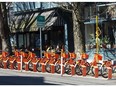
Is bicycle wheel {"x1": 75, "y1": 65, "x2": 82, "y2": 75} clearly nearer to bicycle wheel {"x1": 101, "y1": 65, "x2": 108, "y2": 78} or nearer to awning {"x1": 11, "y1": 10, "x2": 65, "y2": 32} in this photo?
bicycle wheel {"x1": 101, "y1": 65, "x2": 108, "y2": 78}

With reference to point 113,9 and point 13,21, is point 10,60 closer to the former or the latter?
point 113,9

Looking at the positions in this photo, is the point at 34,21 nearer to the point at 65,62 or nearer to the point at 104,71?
the point at 65,62

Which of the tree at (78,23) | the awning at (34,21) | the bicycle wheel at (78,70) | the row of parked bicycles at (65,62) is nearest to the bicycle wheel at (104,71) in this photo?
the row of parked bicycles at (65,62)

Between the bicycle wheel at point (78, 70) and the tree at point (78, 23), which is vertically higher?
the tree at point (78, 23)

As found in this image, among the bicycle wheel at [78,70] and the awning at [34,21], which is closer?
the bicycle wheel at [78,70]

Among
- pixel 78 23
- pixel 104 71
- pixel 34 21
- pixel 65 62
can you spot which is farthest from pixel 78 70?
pixel 34 21

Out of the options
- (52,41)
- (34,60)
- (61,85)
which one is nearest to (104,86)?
(61,85)

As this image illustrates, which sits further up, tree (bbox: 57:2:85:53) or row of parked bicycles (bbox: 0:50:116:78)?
tree (bbox: 57:2:85:53)

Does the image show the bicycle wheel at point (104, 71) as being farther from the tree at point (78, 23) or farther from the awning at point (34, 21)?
the awning at point (34, 21)

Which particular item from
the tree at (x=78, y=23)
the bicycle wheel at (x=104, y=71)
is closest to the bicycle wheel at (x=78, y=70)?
the bicycle wheel at (x=104, y=71)

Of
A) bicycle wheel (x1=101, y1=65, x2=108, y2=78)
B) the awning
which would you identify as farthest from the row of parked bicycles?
the awning

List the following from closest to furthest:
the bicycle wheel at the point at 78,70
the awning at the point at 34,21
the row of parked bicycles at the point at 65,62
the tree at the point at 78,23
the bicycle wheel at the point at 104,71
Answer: the bicycle wheel at the point at 104,71 → the row of parked bicycles at the point at 65,62 → the bicycle wheel at the point at 78,70 → the tree at the point at 78,23 → the awning at the point at 34,21

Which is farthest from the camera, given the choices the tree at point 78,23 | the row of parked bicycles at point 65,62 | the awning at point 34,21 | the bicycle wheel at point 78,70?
the awning at point 34,21

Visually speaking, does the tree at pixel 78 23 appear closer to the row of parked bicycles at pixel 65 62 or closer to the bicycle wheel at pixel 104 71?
the row of parked bicycles at pixel 65 62
